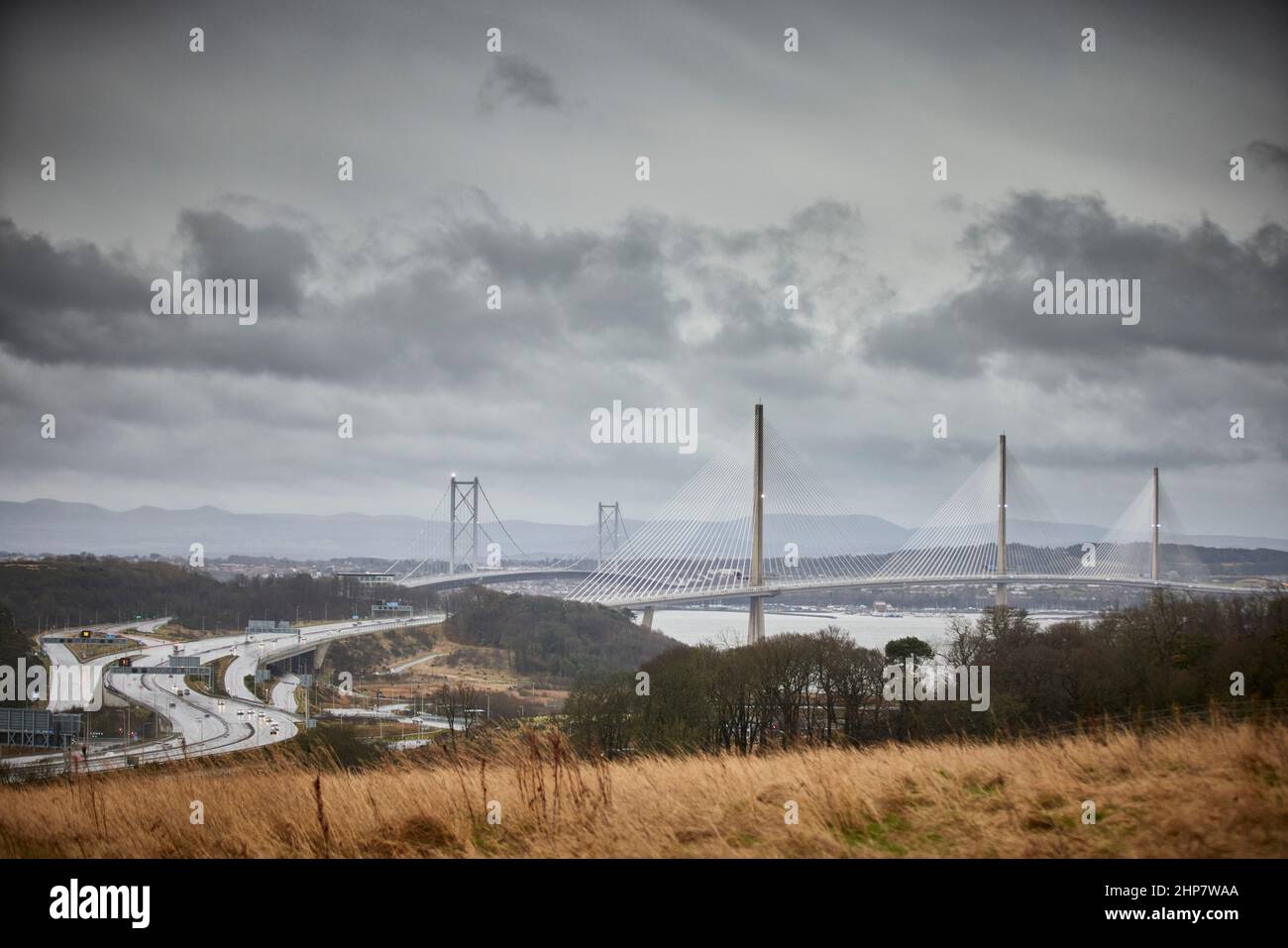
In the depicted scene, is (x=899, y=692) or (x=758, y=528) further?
(x=758, y=528)

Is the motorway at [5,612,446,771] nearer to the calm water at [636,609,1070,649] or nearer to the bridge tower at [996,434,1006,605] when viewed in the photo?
the calm water at [636,609,1070,649]

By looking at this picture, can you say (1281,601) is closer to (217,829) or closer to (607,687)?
(607,687)

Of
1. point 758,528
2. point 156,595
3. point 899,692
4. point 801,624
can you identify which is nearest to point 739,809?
point 899,692

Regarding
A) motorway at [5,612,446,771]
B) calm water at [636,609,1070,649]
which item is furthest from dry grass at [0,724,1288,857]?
calm water at [636,609,1070,649]

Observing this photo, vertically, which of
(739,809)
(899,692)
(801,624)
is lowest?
(801,624)

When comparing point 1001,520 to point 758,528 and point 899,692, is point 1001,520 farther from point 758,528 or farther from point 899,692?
point 899,692
